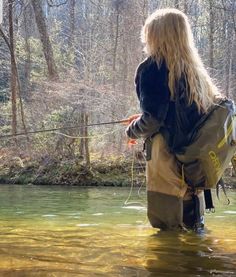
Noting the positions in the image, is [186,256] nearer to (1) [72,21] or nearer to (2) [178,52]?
(2) [178,52]

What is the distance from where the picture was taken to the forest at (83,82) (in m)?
17.2

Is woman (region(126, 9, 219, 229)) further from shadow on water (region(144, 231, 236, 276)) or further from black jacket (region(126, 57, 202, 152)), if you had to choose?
shadow on water (region(144, 231, 236, 276))

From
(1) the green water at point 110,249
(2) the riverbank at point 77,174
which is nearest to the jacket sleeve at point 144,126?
(1) the green water at point 110,249

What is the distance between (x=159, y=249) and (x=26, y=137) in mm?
17359

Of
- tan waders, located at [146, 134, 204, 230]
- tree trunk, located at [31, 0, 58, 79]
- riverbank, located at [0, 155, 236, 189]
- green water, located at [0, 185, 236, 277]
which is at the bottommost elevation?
riverbank, located at [0, 155, 236, 189]

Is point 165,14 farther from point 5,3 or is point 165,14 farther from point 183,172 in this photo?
point 5,3

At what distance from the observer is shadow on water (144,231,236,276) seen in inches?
99.3

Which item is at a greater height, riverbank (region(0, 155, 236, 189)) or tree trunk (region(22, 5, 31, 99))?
tree trunk (region(22, 5, 31, 99))

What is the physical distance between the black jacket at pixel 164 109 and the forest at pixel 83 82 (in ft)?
32.7

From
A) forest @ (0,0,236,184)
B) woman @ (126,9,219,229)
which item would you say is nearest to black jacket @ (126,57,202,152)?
woman @ (126,9,219,229)

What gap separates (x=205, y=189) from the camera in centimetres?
407

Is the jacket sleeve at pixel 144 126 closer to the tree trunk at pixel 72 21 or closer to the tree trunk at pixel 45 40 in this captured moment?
the tree trunk at pixel 45 40

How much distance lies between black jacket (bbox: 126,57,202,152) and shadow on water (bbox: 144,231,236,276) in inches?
26.4

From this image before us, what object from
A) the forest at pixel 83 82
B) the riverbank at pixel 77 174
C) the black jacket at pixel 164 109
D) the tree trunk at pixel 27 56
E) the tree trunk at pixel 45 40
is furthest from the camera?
the tree trunk at pixel 27 56
